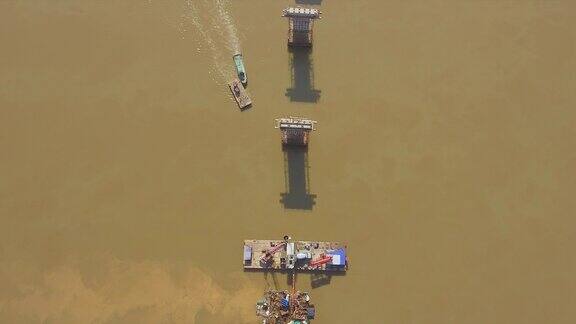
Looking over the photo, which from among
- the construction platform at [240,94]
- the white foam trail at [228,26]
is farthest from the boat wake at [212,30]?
the construction platform at [240,94]

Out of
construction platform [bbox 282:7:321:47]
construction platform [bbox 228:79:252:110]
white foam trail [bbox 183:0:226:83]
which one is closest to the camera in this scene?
construction platform [bbox 282:7:321:47]

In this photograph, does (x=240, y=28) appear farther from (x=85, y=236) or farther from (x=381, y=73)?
(x=85, y=236)

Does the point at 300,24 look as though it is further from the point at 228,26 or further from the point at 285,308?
the point at 285,308

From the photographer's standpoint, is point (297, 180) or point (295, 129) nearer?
point (295, 129)

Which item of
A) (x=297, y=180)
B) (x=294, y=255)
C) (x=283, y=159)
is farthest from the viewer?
(x=283, y=159)

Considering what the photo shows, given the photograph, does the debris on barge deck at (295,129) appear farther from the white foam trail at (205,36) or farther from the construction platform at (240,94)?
the white foam trail at (205,36)

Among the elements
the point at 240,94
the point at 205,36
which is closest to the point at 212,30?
the point at 205,36

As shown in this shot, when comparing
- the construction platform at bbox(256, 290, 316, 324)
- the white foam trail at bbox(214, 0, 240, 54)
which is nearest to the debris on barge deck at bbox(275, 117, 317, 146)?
the white foam trail at bbox(214, 0, 240, 54)

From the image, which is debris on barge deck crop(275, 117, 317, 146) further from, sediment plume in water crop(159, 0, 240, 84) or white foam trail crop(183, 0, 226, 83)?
sediment plume in water crop(159, 0, 240, 84)
